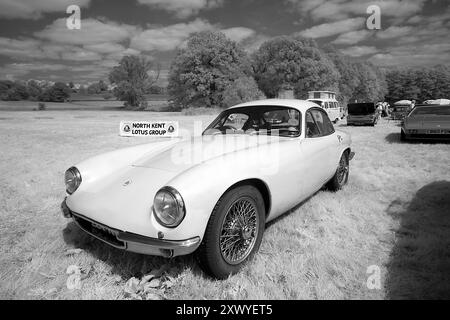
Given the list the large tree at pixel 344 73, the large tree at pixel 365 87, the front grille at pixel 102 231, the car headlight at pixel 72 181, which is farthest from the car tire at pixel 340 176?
the large tree at pixel 365 87

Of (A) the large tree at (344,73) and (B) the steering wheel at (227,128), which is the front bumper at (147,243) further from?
(A) the large tree at (344,73)

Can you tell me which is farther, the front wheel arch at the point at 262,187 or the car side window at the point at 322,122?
the car side window at the point at 322,122

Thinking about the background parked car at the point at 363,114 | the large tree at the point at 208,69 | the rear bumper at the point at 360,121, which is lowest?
the rear bumper at the point at 360,121

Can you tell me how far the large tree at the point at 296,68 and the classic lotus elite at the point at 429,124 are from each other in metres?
32.5

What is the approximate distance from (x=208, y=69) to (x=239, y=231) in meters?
39.7

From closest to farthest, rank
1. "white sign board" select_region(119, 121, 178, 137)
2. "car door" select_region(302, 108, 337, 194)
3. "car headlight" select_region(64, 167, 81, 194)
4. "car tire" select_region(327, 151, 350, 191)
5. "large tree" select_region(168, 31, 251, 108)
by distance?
"car headlight" select_region(64, 167, 81, 194)
"car door" select_region(302, 108, 337, 194)
"car tire" select_region(327, 151, 350, 191)
"white sign board" select_region(119, 121, 178, 137)
"large tree" select_region(168, 31, 251, 108)

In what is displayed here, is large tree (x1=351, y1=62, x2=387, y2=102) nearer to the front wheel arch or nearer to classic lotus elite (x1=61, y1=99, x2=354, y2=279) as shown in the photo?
classic lotus elite (x1=61, y1=99, x2=354, y2=279)

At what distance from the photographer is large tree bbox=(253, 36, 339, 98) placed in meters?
41.2

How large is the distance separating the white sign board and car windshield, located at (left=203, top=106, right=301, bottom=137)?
603cm

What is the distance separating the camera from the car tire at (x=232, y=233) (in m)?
2.32

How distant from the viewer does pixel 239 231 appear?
261cm

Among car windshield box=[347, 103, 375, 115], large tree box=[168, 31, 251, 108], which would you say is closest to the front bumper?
car windshield box=[347, 103, 375, 115]

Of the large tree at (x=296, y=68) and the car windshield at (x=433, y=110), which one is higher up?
the large tree at (x=296, y=68)

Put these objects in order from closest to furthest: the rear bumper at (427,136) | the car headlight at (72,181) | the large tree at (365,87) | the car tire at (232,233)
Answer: the car tire at (232,233) → the car headlight at (72,181) → the rear bumper at (427,136) → the large tree at (365,87)
